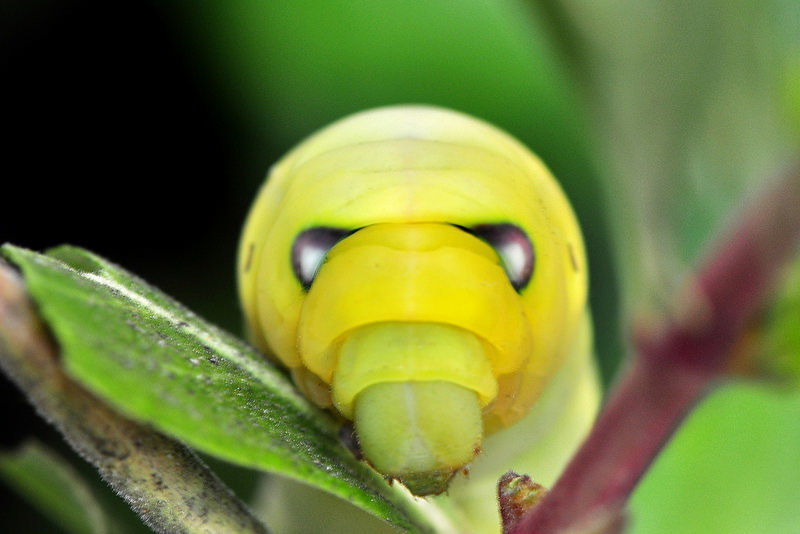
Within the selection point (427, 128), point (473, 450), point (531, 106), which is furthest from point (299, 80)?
point (473, 450)

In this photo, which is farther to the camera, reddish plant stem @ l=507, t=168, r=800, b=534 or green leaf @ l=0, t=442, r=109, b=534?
green leaf @ l=0, t=442, r=109, b=534

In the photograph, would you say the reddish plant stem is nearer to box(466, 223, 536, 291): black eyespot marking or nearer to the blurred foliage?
box(466, 223, 536, 291): black eyespot marking

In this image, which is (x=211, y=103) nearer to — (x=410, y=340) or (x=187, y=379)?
(x=410, y=340)

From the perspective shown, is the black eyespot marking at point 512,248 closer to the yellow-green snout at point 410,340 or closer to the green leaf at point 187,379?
the yellow-green snout at point 410,340

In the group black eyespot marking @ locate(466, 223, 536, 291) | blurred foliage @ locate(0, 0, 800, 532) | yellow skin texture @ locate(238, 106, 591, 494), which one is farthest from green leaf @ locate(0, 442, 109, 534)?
blurred foliage @ locate(0, 0, 800, 532)

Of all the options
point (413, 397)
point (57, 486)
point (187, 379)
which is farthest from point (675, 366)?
point (57, 486)

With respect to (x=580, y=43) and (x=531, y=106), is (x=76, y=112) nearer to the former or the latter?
(x=531, y=106)

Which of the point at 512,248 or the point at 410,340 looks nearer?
the point at 410,340
